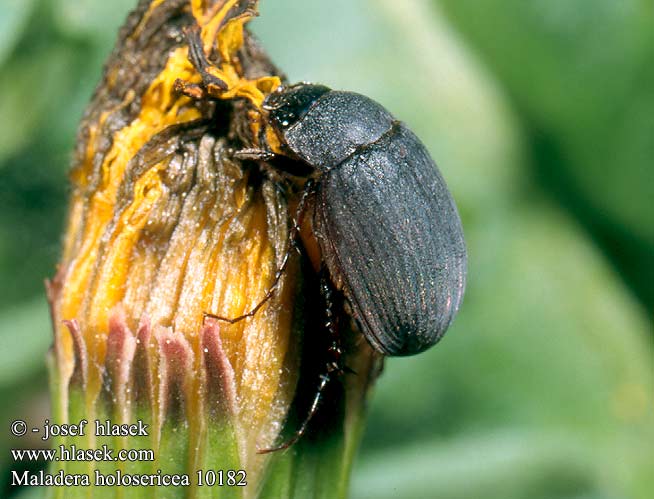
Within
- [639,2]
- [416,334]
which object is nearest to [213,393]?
[416,334]

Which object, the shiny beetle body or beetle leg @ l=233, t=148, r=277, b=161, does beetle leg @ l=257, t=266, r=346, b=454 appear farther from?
beetle leg @ l=233, t=148, r=277, b=161

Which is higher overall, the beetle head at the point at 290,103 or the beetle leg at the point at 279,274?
the beetle head at the point at 290,103

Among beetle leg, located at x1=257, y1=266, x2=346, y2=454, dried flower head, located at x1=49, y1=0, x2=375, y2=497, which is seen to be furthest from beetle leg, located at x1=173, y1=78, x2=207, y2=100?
beetle leg, located at x1=257, y1=266, x2=346, y2=454

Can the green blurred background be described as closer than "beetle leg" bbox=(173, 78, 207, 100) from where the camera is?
No

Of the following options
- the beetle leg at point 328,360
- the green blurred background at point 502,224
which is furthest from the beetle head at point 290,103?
the green blurred background at point 502,224

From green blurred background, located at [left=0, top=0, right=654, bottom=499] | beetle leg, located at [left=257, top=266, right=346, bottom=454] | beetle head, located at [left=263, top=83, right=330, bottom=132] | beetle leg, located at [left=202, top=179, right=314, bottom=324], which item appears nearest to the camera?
beetle leg, located at [left=202, top=179, right=314, bottom=324]

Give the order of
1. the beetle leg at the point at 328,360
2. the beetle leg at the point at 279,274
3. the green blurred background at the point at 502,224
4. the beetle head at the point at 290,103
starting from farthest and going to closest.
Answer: the green blurred background at the point at 502,224, the beetle head at the point at 290,103, the beetle leg at the point at 328,360, the beetle leg at the point at 279,274

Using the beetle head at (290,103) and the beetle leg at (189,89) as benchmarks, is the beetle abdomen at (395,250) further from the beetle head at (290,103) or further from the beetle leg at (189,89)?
the beetle leg at (189,89)
